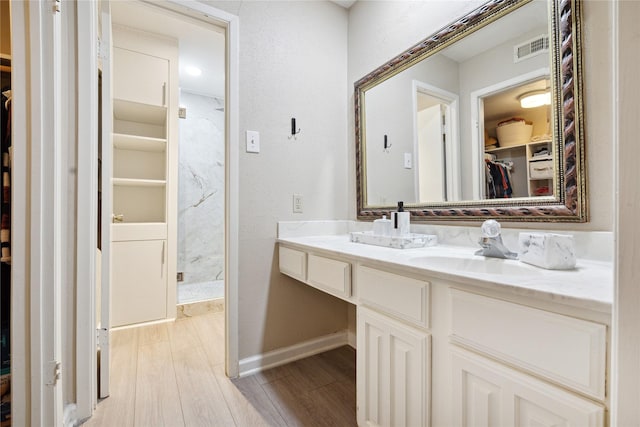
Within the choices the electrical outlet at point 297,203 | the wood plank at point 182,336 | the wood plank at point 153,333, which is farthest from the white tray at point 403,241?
the wood plank at point 153,333

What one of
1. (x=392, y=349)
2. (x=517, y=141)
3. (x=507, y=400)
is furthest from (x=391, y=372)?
(x=517, y=141)

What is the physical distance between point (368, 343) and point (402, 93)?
1.32 meters

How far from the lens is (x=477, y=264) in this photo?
1.06 meters

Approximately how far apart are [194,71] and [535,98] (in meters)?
2.88

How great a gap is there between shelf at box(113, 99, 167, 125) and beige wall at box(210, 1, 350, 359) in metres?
1.18

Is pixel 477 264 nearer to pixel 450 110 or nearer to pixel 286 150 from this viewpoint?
pixel 450 110

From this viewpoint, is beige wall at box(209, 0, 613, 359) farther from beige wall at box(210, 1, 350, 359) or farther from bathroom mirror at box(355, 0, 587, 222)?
bathroom mirror at box(355, 0, 587, 222)

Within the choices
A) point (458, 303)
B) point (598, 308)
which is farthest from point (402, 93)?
point (598, 308)

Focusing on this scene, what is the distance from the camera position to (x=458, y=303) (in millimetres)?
781

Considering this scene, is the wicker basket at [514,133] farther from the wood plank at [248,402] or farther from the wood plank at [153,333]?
the wood plank at [153,333]

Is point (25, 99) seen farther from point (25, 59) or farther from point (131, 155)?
point (131, 155)

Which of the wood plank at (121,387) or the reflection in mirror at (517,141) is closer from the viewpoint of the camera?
the reflection in mirror at (517,141)

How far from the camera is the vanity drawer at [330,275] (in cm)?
120

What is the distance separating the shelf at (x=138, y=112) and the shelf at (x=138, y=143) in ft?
0.59
